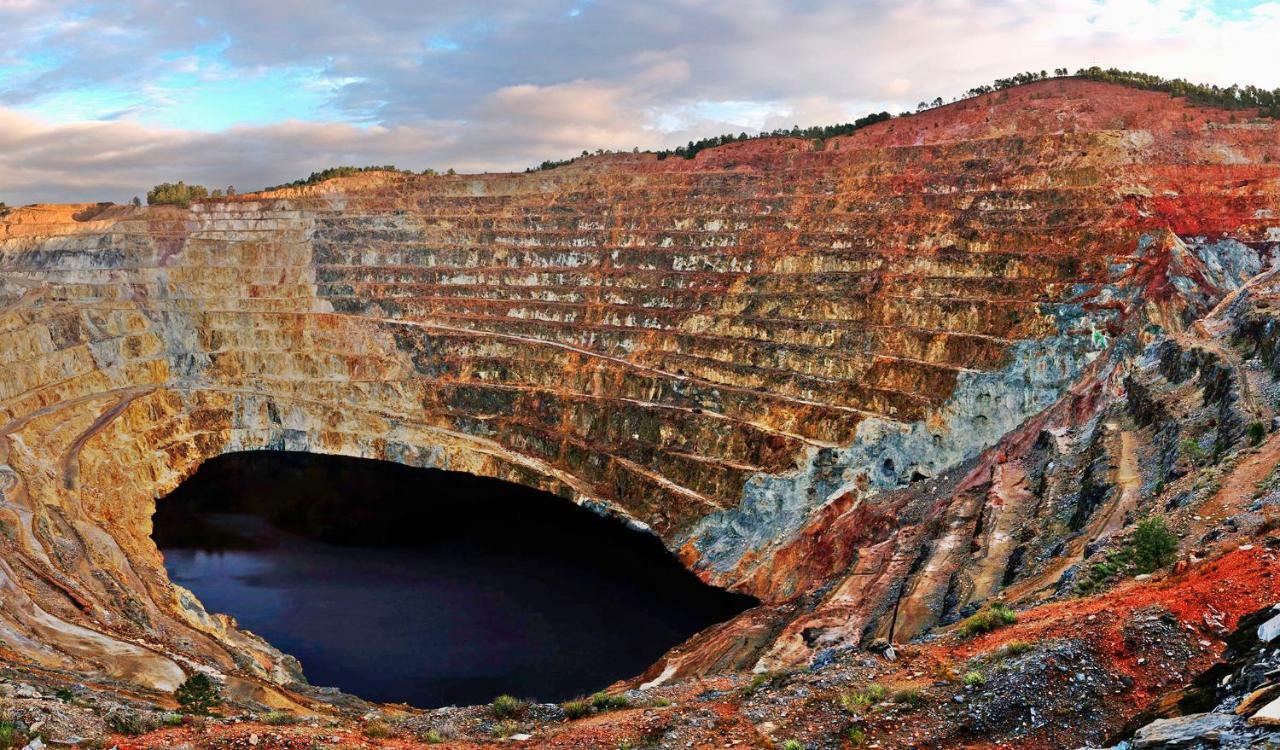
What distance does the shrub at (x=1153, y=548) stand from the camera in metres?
22.1

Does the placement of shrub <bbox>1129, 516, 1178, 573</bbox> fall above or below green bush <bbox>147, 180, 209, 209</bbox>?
below

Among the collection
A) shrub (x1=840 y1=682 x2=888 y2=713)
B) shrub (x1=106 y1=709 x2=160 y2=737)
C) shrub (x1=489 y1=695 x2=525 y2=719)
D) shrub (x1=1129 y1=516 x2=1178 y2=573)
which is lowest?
shrub (x1=489 y1=695 x2=525 y2=719)

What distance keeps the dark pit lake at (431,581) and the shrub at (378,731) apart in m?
17.3

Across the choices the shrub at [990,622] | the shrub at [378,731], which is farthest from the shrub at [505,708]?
the shrub at [990,622]

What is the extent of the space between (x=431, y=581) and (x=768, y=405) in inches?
953

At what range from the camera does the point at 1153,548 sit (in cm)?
2231

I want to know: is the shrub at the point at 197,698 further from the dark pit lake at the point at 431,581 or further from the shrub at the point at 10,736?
the dark pit lake at the point at 431,581

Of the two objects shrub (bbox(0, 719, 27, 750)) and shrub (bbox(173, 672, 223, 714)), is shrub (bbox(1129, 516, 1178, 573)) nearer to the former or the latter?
shrub (bbox(173, 672, 223, 714))

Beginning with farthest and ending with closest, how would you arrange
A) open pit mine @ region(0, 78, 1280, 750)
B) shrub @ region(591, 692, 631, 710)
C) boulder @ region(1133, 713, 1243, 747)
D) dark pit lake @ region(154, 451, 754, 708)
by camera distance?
1. dark pit lake @ region(154, 451, 754, 708)
2. shrub @ region(591, 692, 631, 710)
3. open pit mine @ region(0, 78, 1280, 750)
4. boulder @ region(1133, 713, 1243, 747)

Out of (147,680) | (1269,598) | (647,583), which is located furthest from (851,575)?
(147,680)

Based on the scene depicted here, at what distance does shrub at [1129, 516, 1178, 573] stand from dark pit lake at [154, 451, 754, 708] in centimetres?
2411

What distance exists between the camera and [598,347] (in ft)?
247

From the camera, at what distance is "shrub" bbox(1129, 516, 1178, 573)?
2208 cm

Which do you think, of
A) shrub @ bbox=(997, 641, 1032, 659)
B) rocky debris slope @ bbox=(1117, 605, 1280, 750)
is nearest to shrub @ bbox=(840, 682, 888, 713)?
shrub @ bbox=(997, 641, 1032, 659)
